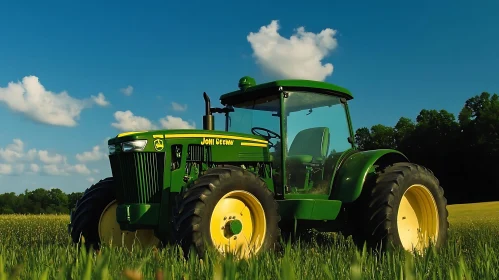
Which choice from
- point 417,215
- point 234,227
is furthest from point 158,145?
point 417,215

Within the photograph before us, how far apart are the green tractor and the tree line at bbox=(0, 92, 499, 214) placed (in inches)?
1558

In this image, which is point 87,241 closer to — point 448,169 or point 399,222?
point 399,222

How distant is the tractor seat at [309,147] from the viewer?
624cm

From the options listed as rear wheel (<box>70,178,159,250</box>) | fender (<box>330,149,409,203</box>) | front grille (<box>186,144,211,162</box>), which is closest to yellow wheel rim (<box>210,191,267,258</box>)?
front grille (<box>186,144,211,162</box>)

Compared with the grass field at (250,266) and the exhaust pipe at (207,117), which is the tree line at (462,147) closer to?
the exhaust pipe at (207,117)

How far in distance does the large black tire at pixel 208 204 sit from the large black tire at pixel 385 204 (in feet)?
4.16

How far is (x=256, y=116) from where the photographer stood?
6.65 metres

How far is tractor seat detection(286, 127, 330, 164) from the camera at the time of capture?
624 cm

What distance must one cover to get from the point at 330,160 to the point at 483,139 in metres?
51.5

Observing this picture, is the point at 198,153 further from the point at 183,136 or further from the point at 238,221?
the point at 238,221

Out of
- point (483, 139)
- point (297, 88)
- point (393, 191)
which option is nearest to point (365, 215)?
point (393, 191)

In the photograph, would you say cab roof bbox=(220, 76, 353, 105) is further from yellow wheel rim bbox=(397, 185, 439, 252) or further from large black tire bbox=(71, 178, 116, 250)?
large black tire bbox=(71, 178, 116, 250)

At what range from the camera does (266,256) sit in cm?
332

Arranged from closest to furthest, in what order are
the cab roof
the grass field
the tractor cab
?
the grass field → the tractor cab → the cab roof
